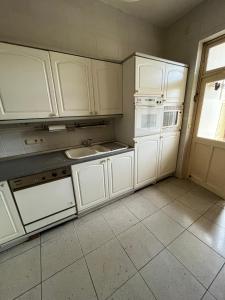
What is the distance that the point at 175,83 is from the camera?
79.9 inches

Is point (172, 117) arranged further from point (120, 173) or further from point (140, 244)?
point (140, 244)

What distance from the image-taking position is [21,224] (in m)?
1.38

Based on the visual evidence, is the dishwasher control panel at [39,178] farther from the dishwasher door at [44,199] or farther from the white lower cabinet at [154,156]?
the white lower cabinet at [154,156]

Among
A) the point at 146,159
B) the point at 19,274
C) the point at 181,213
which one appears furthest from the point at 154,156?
the point at 19,274

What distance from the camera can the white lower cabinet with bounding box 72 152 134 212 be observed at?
161 centimetres

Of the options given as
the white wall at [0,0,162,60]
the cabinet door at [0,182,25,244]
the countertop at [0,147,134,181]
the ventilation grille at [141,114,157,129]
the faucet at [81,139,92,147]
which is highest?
the white wall at [0,0,162,60]

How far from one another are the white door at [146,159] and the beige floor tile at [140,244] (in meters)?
0.73

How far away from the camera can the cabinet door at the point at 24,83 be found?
4.15 ft

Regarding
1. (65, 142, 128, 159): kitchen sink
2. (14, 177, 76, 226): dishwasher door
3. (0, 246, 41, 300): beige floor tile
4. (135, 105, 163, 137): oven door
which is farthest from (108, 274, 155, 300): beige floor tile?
(135, 105, 163, 137): oven door

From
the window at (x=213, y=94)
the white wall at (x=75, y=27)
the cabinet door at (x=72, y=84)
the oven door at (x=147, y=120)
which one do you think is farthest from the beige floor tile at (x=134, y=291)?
the white wall at (x=75, y=27)

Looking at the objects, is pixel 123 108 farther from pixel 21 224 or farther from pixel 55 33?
pixel 21 224

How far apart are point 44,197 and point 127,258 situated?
1056 mm

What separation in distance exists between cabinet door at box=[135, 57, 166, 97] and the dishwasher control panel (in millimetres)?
1351

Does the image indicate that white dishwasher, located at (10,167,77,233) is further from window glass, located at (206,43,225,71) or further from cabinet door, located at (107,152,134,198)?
window glass, located at (206,43,225,71)
